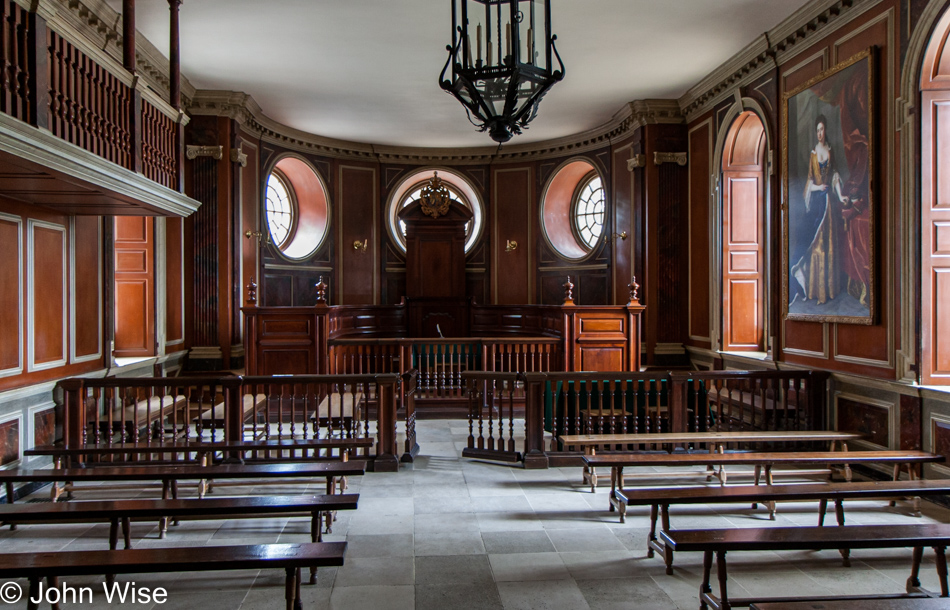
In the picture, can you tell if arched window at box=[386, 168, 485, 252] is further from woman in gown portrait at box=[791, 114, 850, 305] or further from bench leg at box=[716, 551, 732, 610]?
bench leg at box=[716, 551, 732, 610]

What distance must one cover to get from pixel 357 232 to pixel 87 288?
6370 millimetres

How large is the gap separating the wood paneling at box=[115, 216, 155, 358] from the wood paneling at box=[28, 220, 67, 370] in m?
1.93

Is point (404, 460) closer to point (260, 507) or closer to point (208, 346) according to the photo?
point (260, 507)

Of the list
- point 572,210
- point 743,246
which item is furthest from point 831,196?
point 572,210

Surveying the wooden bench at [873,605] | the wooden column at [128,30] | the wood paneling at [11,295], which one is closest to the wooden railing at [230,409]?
the wood paneling at [11,295]

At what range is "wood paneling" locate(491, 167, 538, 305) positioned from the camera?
1277 cm

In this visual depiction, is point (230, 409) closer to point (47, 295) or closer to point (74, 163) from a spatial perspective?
point (47, 295)

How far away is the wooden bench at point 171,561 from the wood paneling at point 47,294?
3.54m

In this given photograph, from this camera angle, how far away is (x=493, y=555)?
371 centimetres

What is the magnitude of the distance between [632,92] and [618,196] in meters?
1.98

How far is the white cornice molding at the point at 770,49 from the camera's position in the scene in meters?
6.13

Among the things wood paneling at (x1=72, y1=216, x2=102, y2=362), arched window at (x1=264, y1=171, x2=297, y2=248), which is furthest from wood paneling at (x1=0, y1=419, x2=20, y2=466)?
arched window at (x1=264, y1=171, x2=297, y2=248)

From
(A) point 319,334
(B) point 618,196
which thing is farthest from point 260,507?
(B) point 618,196

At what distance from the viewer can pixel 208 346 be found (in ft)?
29.4
